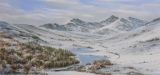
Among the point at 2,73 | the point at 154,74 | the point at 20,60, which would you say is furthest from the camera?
the point at 20,60

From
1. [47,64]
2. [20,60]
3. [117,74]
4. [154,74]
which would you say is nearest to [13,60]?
[20,60]

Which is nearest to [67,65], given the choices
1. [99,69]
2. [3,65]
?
[99,69]

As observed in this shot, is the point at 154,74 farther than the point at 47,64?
No

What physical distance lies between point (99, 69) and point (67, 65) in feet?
52.3

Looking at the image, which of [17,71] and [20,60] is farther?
[20,60]

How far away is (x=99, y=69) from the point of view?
76.2 m

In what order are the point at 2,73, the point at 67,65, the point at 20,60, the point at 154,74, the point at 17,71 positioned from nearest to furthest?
the point at 2,73, the point at 17,71, the point at 154,74, the point at 20,60, the point at 67,65

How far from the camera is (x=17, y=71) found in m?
57.9

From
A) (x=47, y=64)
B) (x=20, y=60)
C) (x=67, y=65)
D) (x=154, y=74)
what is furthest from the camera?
(x=67, y=65)

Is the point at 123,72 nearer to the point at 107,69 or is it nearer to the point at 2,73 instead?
the point at 107,69

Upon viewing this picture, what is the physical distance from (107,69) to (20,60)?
48.6 ft

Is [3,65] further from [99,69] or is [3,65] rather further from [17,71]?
[99,69]

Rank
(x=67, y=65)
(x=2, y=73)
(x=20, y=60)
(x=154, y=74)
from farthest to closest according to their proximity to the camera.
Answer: (x=67, y=65) → (x=20, y=60) → (x=154, y=74) → (x=2, y=73)

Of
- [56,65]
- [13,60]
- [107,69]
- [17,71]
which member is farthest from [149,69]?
[17,71]
